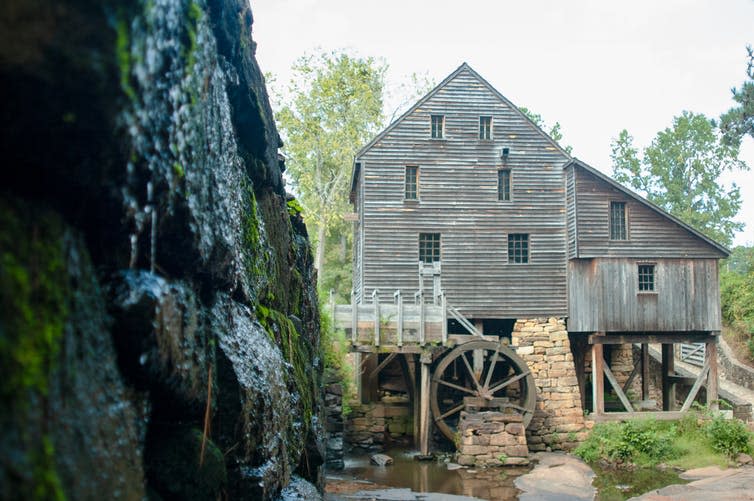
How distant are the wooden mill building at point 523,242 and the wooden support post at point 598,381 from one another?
1.5 inches

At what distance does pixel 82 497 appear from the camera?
199cm

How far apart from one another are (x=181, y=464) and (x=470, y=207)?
18.8 metres

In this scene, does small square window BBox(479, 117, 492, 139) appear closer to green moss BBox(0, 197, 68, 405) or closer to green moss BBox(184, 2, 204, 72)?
green moss BBox(184, 2, 204, 72)

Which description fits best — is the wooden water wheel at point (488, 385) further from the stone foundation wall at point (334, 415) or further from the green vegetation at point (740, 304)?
the green vegetation at point (740, 304)

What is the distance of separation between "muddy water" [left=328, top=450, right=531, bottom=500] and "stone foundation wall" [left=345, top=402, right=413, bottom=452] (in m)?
1.67

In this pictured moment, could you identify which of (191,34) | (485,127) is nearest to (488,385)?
(485,127)

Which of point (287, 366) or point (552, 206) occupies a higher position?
point (552, 206)

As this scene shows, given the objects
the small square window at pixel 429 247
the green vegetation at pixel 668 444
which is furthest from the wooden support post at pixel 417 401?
the green vegetation at pixel 668 444

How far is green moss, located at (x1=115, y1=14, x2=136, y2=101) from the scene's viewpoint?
6.59ft

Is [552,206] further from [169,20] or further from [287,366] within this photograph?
[169,20]

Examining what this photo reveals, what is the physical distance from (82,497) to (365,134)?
32.4 m

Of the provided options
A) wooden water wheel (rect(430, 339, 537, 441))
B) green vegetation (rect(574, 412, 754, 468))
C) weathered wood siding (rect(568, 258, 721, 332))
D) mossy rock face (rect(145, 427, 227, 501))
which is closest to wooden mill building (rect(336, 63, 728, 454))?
weathered wood siding (rect(568, 258, 721, 332))

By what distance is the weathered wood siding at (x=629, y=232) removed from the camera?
66.8ft

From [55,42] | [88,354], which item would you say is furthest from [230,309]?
[55,42]
